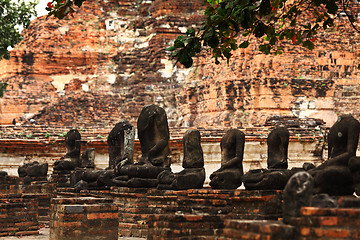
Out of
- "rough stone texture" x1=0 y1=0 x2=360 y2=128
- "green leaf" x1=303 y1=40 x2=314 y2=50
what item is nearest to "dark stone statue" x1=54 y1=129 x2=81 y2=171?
"green leaf" x1=303 y1=40 x2=314 y2=50

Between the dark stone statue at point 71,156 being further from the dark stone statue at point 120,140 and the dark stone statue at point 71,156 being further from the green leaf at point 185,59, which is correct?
the green leaf at point 185,59

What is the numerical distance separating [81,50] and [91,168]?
1846 centimetres

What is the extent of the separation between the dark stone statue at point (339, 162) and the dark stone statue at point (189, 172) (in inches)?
76.3

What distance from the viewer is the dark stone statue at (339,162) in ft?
21.7

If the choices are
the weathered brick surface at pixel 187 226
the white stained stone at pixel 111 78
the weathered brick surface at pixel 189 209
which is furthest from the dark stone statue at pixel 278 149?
the white stained stone at pixel 111 78

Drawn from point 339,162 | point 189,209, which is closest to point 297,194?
point 339,162

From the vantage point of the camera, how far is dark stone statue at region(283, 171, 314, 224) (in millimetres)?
5078

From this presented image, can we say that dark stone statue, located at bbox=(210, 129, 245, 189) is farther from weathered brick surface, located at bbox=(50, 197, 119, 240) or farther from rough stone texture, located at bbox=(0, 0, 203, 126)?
rough stone texture, located at bbox=(0, 0, 203, 126)

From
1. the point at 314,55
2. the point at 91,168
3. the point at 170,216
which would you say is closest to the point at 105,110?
the point at 314,55

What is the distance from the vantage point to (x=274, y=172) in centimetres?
756

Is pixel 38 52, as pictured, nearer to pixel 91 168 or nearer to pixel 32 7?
pixel 32 7

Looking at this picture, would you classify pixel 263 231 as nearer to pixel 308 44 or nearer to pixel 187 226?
pixel 187 226

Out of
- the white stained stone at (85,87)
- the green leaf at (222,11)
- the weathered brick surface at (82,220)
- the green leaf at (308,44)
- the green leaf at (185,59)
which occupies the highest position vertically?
the green leaf at (222,11)

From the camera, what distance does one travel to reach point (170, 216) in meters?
6.57
